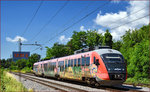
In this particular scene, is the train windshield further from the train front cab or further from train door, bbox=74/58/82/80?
train door, bbox=74/58/82/80

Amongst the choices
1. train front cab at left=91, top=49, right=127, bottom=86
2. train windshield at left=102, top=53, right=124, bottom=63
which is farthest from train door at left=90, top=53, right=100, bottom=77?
train windshield at left=102, top=53, right=124, bottom=63

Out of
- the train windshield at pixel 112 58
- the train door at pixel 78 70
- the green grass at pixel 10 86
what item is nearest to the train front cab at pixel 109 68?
the train windshield at pixel 112 58

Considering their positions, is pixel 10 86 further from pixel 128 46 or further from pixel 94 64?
pixel 128 46

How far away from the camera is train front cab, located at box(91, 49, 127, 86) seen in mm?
15094

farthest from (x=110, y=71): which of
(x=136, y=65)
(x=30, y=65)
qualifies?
→ (x=30, y=65)

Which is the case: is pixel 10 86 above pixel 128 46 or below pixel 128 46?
below

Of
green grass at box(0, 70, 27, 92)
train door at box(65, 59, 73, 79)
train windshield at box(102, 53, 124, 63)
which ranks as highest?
train windshield at box(102, 53, 124, 63)

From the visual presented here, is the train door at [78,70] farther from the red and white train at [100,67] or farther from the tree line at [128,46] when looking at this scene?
the tree line at [128,46]

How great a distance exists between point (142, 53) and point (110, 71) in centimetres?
830

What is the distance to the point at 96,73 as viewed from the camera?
16.0m

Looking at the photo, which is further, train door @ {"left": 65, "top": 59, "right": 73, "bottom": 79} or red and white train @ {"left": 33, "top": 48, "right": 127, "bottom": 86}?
train door @ {"left": 65, "top": 59, "right": 73, "bottom": 79}

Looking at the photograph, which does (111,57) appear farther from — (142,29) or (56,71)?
(142,29)

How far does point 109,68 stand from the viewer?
15.2 m

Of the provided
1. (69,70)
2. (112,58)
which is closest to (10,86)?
(69,70)
